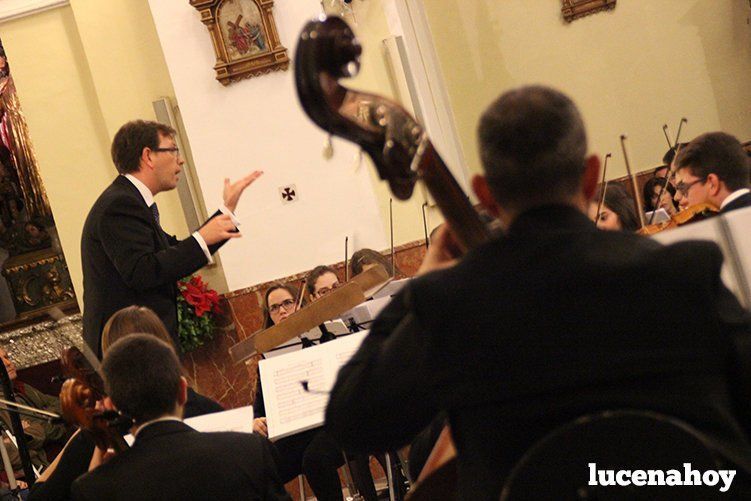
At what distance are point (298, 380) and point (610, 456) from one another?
253 cm

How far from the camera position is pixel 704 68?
7.59 meters

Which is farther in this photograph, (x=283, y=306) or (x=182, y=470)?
(x=283, y=306)

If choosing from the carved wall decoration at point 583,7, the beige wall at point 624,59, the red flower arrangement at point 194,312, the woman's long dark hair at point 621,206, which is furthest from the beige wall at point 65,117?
the woman's long dark hair at point 621,206

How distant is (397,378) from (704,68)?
6.67m

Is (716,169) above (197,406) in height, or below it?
above

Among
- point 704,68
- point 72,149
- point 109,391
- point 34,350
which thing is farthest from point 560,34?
point 109,391

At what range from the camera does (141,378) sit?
2695 mm

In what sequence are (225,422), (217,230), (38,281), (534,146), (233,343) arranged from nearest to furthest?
(534,146) < (225,422) < (217,230) < (233,343) < (38,281)

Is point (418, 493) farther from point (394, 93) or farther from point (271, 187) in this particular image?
point (394, 93)

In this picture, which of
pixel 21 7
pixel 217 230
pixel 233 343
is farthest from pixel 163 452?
pixel 21 7

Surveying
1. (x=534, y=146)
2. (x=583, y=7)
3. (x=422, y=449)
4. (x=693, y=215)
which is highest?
(x=583, y=7)

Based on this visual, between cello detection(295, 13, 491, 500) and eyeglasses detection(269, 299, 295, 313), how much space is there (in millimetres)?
3775

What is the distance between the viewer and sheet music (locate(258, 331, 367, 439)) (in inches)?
144

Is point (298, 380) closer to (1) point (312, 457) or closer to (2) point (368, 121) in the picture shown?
(1) point (312, 457)
